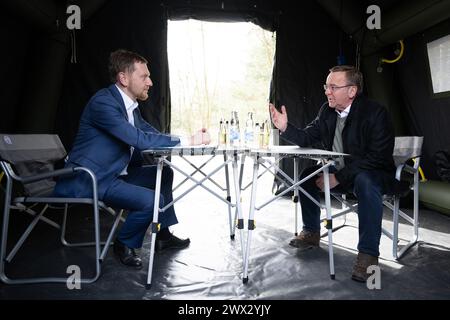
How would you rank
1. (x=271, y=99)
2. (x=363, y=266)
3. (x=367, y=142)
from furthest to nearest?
(x=271, y=99) → (x=367, y=142) → (x=363, y=266)

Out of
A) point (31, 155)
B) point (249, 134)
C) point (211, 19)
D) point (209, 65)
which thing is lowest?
point (31, 155)

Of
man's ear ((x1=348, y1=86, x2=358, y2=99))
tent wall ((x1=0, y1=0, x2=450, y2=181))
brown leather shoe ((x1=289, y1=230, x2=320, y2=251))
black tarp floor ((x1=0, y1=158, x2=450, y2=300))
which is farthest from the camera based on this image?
tent wall ((x1=0, y1=0, x2=450, y2=181))

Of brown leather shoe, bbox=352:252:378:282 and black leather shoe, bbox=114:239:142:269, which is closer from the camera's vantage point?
brown leather shoe, bbox=352:252:378:282

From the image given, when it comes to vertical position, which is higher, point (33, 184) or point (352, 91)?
point (352, 91)

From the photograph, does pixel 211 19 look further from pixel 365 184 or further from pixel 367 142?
pixel 365 184

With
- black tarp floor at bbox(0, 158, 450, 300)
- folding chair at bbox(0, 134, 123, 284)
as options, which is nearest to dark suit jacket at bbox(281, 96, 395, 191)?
black tarp floor at bbox(0, 158, 450, 300)

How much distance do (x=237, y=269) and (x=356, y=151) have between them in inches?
41.7

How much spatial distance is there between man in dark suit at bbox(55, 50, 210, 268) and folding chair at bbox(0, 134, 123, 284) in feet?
0.28

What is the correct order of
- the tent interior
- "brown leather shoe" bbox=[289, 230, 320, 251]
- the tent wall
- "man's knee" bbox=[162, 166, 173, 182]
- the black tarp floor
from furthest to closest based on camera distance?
the tent wall, "brown leather shoe" bbox=[289, 230, 320, 251], "man's knee" bbox=[162, 166, 173, 182], the tent interior, the black tarp floor

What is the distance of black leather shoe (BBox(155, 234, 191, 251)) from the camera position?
2631mm

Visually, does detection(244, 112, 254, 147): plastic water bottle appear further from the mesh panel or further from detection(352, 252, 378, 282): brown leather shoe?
the mesh panel

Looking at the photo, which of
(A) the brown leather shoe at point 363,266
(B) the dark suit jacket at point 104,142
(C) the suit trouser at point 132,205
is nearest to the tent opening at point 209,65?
(B) the dark suit jacket at point 104,142

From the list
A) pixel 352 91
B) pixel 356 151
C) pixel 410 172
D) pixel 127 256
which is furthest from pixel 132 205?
pixel 410 172

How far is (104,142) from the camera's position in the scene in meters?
2.20
